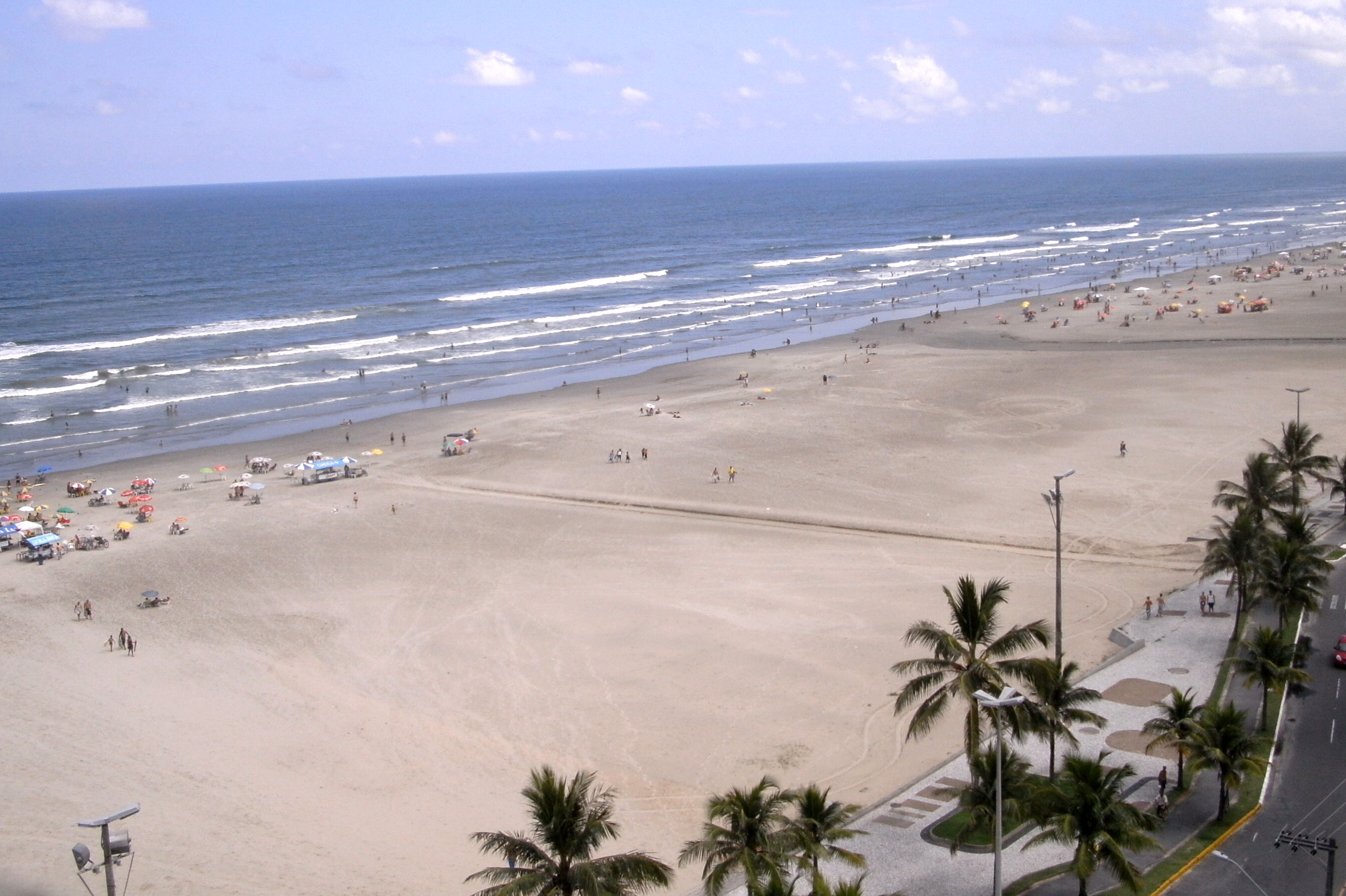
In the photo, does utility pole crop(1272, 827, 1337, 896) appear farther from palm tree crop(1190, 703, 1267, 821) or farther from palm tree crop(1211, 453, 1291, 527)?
palm tree crop(1211, 453, 1291, 527)

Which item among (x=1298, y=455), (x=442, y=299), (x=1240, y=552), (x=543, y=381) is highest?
(x=442, y=299)

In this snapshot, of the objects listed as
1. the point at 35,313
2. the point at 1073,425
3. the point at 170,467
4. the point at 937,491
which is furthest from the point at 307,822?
the point at 35,313

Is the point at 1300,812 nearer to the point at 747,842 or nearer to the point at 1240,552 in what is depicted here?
the point at 1240,552

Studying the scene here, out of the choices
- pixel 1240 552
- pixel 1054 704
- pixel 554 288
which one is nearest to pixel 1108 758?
pixel 1054 704

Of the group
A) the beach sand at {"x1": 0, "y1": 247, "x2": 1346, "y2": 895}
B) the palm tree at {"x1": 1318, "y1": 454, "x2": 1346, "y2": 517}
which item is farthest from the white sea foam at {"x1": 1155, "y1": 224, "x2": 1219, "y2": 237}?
the palm tree at {"x1": 1318, "y1": 454, "x2": 1346, "y2": 517}

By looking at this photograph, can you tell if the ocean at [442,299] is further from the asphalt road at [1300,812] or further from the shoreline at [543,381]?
the asphalt road at [1300,812]

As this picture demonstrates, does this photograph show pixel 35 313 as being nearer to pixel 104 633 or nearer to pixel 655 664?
pixel 104 633

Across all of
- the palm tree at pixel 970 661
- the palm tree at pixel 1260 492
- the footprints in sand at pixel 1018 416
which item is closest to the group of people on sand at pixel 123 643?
the palm tree at pixel 970 661
